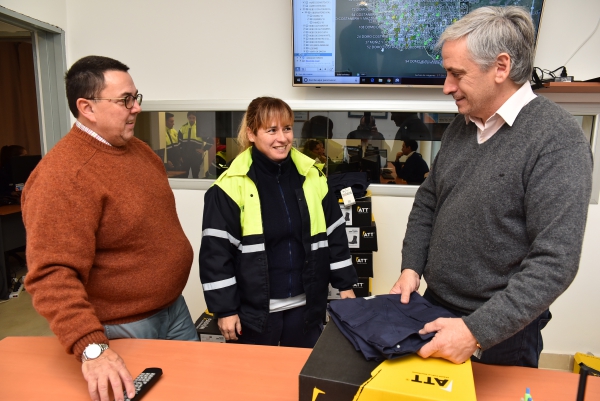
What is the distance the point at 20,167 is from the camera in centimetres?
402

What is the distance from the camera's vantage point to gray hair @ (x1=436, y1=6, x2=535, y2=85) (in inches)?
39.7

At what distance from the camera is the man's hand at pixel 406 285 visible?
1.10 m

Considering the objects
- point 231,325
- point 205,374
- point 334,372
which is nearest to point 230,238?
point 231,325

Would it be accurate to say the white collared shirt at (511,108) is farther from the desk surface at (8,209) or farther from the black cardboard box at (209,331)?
the desk surface at (8,209)

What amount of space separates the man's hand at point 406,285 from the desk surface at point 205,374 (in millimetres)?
255

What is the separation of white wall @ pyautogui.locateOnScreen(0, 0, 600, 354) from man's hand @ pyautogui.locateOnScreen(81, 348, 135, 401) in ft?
6.41

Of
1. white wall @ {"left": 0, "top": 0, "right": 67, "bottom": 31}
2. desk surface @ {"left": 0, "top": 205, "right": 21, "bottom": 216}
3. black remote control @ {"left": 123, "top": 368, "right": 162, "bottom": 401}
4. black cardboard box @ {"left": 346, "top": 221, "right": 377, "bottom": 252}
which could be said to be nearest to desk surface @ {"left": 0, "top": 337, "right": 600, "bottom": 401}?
black remote control @ {"left": 123, "top": 368, "right": 162, "bottom": 401}

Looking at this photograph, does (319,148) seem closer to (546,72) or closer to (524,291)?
(546,72)

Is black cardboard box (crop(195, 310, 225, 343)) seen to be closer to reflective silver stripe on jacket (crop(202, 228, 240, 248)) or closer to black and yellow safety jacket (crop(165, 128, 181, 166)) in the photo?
reflective silver stripe on jacket (crop(202, 228, 240, 248))

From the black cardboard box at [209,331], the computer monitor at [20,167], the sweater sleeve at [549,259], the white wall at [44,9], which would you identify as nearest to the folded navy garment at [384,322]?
the sweater sleeve at [549,259]

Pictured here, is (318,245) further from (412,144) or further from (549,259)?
(412,144)

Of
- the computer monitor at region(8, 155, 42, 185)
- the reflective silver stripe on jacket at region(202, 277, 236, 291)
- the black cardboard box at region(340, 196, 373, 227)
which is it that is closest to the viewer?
the reflective silver stripe on jacket at region(202, 277, 236, 291)

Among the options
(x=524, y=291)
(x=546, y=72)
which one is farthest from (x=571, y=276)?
(x=546, y=72)

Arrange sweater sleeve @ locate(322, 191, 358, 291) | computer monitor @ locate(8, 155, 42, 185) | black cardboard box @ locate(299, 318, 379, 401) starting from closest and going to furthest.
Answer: black cardboard box @ locate(299, 318, 379, 401) < sweater sleeve @ locate(322, 191, 358, 291) < computer monitor @ locate(8, 155, 42, 185)
